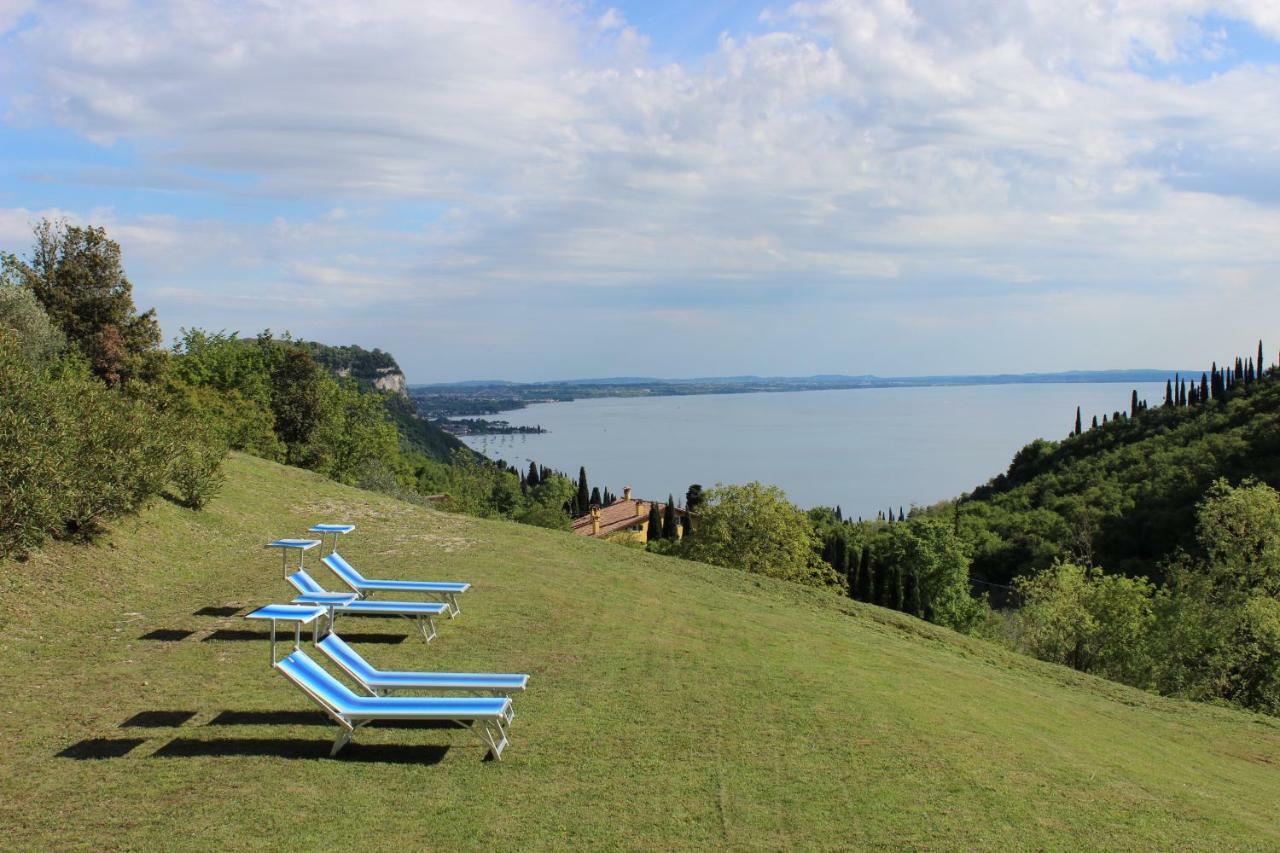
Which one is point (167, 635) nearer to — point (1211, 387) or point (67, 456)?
point (67, 456)

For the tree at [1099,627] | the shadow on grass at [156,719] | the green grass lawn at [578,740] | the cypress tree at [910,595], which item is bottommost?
the cypress tree at [910,595]

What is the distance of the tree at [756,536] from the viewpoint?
3903 centimetres

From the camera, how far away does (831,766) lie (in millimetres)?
8141

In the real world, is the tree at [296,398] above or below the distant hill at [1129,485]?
above

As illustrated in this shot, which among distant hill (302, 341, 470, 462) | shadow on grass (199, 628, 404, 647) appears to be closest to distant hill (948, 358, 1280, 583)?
shadow on grass (199, 628, 404, 647)

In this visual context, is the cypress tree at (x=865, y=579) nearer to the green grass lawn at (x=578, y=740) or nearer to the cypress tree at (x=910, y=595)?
the cypress tree at (x=910, y=595)

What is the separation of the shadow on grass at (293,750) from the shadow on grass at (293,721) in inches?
15.0

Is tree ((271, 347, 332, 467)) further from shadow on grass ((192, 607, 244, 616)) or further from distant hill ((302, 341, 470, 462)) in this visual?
distant hill ((302, 341, 470, 462))

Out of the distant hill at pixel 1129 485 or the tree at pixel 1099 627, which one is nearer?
the tree at pixel 1099 627

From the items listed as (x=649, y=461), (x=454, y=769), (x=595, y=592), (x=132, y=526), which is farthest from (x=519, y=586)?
(x=649, y=461)

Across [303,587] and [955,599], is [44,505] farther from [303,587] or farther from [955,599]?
[955,599]

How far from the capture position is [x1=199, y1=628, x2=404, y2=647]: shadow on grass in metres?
11.1

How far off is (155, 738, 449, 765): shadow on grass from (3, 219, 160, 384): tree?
3176 centimetres

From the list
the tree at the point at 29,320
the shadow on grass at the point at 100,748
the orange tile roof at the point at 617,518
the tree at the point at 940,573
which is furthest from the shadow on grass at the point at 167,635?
the orange tile roof at the point at 617,518
